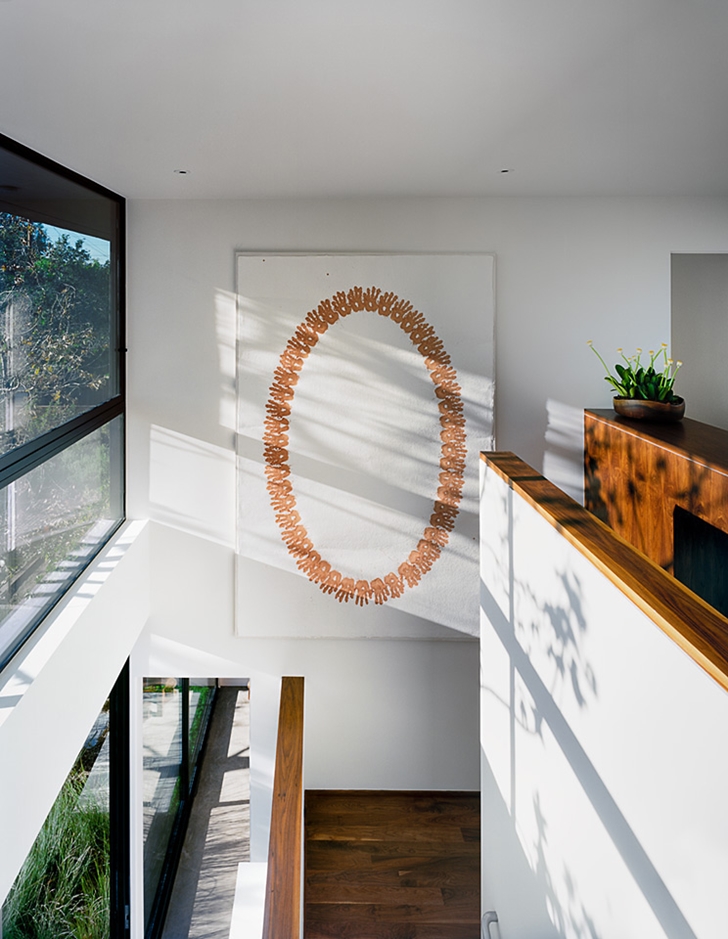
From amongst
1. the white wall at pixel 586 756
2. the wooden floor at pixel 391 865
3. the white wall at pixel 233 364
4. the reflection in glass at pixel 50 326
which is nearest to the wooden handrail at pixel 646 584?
the white wall at pixel 586 756

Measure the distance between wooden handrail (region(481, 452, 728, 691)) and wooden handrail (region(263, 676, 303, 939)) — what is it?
1.69 metres

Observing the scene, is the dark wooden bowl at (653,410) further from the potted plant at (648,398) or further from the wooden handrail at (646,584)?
the wooden handrail at (646,584)

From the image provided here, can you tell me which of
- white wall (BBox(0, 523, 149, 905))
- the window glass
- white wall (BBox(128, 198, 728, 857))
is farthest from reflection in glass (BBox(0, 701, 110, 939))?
white wall (BBox(128, 198, 728, 857))

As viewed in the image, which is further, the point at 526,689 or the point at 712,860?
the point at 526,689

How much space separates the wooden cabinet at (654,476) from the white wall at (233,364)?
522 millimetres

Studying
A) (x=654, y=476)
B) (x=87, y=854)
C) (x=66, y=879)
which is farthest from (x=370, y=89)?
(x=87, y=854)

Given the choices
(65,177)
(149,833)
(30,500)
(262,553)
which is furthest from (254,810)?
(65,177)

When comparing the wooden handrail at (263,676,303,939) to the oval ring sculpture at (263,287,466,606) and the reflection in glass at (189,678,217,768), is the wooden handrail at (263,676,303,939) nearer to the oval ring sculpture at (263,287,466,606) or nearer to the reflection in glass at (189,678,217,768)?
Result: the oval ring sculpture at (263,287,466,606)

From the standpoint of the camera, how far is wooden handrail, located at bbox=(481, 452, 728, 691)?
134cm

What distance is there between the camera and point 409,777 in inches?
186

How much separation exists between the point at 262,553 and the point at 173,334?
1.38 metres

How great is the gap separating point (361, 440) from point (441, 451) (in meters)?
0.47

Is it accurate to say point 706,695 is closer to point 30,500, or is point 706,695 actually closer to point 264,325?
point 30,500

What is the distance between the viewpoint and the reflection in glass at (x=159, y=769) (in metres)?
4.79
